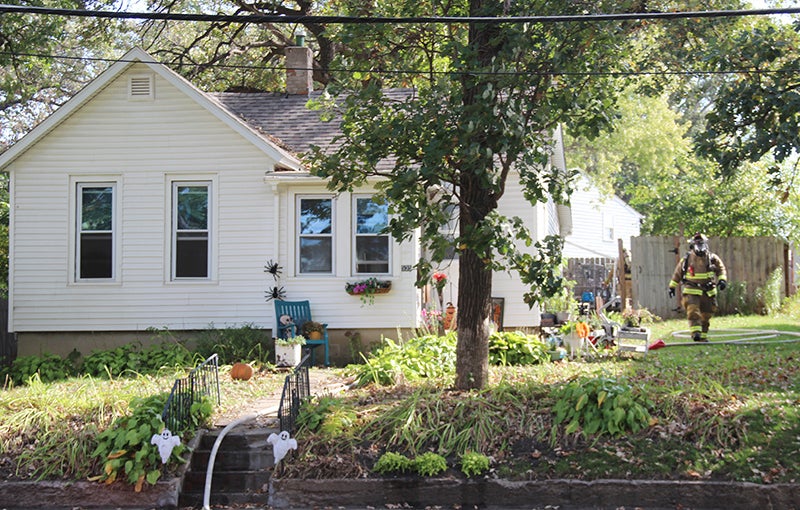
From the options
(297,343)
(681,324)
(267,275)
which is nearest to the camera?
(297,343)

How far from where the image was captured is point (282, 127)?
53.8 ft

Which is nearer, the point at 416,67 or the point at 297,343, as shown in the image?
the point at 416,67

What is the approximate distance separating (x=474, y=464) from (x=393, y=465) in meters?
0.79

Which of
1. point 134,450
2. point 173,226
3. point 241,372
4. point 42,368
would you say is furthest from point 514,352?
point 42,368

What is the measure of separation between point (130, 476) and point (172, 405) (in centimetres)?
97

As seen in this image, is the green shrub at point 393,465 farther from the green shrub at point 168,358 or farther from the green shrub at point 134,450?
the green shrub at point 168,358

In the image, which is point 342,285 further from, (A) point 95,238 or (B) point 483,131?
(B) point 483,131

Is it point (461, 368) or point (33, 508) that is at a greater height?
point (461, 368)

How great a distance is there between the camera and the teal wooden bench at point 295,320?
1367cm

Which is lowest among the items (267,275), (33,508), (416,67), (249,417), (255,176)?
(33,508)

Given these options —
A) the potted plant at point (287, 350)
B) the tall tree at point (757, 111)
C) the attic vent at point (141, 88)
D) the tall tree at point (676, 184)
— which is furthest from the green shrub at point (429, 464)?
the attic vent at point (141, 88)

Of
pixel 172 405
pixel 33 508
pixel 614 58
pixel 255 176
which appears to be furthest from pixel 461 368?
pixel 255 176

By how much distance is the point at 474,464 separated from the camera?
782 cm

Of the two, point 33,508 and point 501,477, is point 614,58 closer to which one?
point 501,477
